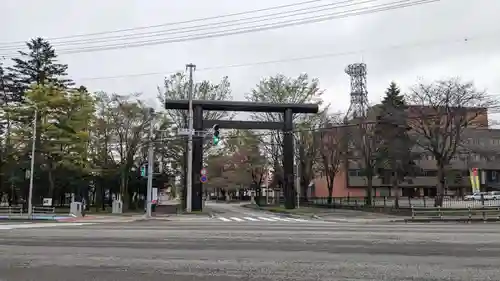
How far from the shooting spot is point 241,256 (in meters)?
10.9

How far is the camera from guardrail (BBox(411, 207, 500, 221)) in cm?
2839

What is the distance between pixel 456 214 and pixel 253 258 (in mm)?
24300

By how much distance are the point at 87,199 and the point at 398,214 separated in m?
38.2

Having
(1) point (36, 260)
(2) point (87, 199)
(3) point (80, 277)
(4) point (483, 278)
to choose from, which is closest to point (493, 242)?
(4) point (483, 278)

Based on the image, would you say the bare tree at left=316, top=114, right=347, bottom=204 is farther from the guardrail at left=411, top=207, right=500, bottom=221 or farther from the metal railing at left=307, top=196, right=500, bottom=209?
the guardrail at left=411, top=207, right=500, bottom=221

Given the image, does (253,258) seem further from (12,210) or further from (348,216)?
(12,210)

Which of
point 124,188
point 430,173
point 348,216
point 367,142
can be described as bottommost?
point 348,216

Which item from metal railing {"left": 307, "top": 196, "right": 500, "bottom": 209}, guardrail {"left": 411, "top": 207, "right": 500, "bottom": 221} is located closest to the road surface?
guardrail {"left": 411, "top": 207, "right": 500, "bottom": 221}

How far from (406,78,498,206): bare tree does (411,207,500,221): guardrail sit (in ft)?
14.8

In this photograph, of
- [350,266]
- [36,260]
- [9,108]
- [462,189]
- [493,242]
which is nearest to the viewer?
[350,266]

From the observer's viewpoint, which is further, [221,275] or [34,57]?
Result: [34,57]

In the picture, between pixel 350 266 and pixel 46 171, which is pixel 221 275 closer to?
pixel 350 266

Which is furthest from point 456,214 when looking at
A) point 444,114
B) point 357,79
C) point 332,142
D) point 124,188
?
point 357,79

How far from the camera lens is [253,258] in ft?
34.7
